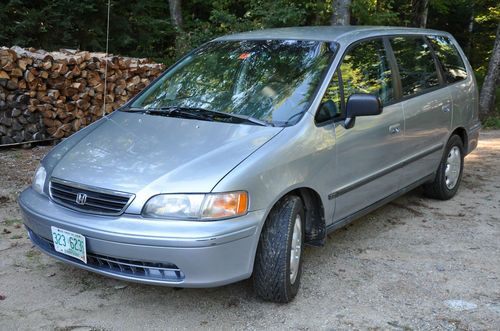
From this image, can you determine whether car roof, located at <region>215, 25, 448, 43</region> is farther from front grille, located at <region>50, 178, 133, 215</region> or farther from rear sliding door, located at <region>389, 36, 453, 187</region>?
front grille, located at <region>50, 178, 133, 215</region>

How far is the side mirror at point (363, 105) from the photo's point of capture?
378 cm

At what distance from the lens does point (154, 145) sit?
136 inches

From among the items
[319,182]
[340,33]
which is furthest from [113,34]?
[319,182]

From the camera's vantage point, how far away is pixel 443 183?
566cm

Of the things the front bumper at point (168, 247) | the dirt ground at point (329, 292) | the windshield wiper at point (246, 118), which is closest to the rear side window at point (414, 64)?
the dirt ground at point (329, 292)

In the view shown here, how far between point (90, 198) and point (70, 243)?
291mm

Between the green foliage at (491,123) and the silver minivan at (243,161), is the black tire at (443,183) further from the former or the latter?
the green foliage at (491,123)

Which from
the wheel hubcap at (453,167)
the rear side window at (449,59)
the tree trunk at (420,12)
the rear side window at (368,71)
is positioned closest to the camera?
the rear side window at (368,71)

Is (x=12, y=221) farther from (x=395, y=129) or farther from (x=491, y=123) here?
(x=491, y=123)

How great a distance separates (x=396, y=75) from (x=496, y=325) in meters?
2.22

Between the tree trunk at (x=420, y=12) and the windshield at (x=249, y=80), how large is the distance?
12.5 metres

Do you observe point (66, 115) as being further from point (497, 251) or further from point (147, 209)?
point (497, 251)

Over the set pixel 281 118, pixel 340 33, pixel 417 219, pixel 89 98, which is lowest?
pixel 417 219

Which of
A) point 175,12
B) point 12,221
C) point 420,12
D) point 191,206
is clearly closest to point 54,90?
point 12,221
